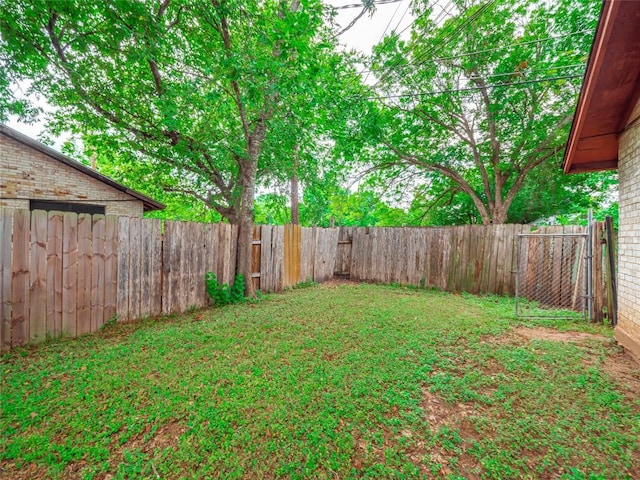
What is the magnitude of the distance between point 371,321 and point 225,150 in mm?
5430

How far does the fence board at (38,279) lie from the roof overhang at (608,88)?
19.4 ft

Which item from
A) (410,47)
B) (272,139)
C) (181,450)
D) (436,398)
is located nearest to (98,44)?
(272,139)

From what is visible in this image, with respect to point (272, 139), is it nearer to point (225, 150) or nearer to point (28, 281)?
point (225, 150)

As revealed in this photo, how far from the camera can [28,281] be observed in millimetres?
2898

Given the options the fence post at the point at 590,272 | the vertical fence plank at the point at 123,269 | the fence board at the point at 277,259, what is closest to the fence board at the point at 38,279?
the vertical fence plank at the point at 123,269

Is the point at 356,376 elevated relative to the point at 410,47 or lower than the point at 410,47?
lower

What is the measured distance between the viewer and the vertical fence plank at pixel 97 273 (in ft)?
11.1

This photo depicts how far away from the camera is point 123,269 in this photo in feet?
12.1

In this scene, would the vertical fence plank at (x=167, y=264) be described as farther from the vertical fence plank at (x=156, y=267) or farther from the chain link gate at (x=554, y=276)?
the chain link gate at (x=554, y=276)

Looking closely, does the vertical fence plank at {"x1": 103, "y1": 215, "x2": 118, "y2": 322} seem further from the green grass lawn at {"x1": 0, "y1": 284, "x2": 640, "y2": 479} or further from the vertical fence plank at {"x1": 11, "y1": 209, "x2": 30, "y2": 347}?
the vertical fence plank at {"x1": 11, "y1": 209, "x2": 30, "y2": 347}

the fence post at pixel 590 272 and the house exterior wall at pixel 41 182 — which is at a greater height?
the house exterior wall at pixel 41 182

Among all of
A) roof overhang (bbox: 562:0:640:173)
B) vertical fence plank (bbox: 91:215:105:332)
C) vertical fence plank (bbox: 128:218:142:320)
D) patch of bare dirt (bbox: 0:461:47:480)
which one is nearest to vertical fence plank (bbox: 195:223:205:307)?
vertical fence plank (bbox: 128:218:142:320)

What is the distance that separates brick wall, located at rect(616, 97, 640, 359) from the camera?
2955mm

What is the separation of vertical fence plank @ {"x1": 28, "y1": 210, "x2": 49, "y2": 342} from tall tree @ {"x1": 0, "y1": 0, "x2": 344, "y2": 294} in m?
2.77
